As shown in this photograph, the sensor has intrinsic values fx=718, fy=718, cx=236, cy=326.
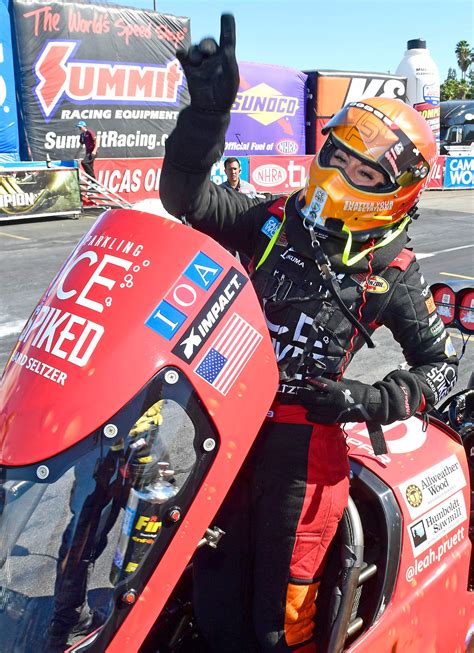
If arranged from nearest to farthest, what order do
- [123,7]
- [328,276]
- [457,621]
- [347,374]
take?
1. [328,276]
2. [457,621]
3. [347,374]
4. [123,7]

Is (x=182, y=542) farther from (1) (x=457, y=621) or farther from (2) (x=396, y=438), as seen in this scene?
(1) (x=457, y=621)

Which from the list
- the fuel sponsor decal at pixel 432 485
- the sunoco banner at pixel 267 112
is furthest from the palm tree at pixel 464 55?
the fuel sponsor decal at pixel 432 485

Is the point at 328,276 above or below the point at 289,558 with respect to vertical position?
above

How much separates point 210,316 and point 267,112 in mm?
25458

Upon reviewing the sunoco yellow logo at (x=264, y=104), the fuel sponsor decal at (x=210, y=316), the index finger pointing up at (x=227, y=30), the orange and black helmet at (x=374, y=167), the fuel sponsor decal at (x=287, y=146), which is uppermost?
the index finger pointing up at (x=227, y=30)

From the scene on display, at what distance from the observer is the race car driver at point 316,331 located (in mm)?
2176

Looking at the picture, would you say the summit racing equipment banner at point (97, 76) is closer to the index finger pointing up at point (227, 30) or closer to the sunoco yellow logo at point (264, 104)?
the sunoco yellow logo at point (264, 104)

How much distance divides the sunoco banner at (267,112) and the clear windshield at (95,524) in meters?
24.0

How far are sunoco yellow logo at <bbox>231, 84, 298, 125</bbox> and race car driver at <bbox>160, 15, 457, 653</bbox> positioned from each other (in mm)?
23645

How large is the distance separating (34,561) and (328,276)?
112 cm

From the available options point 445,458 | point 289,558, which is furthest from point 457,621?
point 289,558

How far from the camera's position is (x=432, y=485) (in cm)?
268

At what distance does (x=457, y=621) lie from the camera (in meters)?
2.80

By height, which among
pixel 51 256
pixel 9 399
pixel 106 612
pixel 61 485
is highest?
pixel 9 399
